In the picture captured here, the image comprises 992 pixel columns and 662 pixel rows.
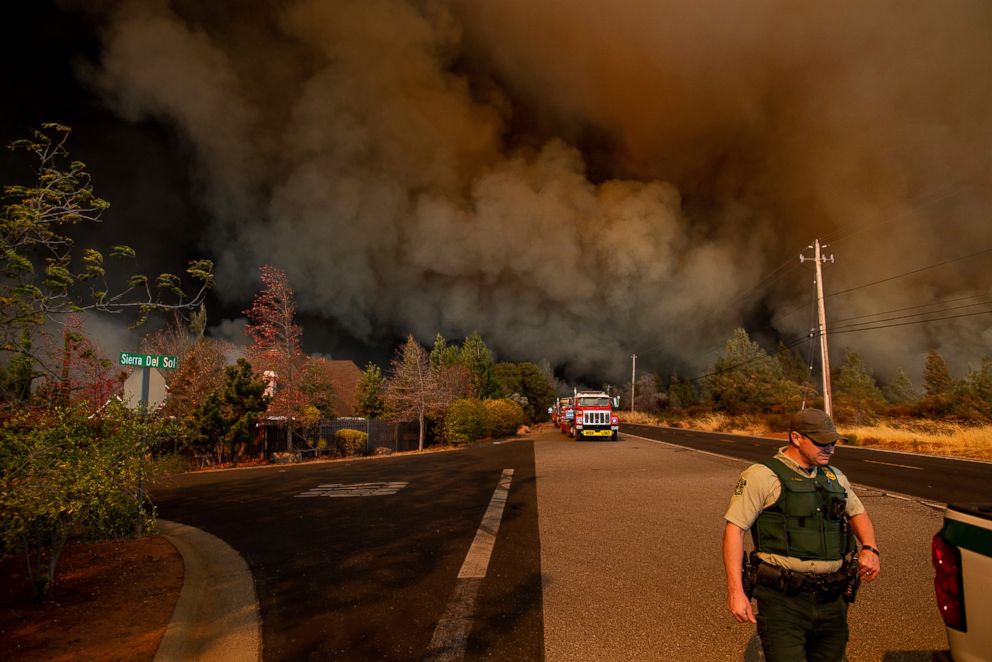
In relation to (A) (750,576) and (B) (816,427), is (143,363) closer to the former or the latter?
(A) (750,576)

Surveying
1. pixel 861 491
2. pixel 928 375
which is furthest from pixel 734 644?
pixel 928 375

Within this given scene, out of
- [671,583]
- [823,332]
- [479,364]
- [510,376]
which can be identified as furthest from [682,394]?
[671,583]

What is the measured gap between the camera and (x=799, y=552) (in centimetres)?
278

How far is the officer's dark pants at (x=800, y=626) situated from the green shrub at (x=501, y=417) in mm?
32576

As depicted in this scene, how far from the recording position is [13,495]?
4324 millimetres

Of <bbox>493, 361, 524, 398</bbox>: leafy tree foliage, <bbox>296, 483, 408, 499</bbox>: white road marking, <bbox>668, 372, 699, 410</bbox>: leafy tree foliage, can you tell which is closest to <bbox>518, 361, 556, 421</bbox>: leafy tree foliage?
<bbox>493, 361, 524, 398</bbox>: leafy tree foliage

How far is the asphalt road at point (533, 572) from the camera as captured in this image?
13.1ft

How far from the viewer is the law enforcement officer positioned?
2.71 meters

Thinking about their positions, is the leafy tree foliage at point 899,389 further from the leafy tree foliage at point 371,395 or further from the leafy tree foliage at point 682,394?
the leafy tree foliage at point 371,395

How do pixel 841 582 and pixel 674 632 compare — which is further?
pixel 674 632

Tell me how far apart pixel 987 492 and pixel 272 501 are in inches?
561

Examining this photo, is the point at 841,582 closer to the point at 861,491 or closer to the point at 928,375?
the point at 861,491

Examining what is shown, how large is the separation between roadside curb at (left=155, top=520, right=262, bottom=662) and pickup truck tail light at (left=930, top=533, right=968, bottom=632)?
13.1 ft

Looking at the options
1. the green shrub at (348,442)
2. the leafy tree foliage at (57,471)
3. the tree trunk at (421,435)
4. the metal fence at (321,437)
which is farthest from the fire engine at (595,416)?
the leafy tree foliage at (57,471)
